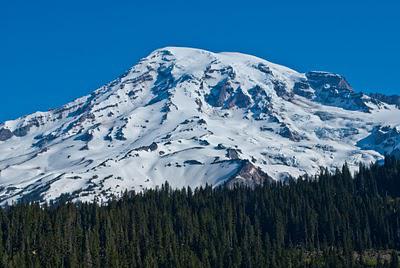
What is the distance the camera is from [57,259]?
626 feet

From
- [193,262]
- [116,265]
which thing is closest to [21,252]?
[116,265]

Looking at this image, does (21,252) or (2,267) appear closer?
→ (2,267)

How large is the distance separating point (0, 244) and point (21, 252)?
697 centimetres

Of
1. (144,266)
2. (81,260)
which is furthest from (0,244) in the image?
(144,266)

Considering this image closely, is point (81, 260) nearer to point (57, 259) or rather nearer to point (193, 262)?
point (57, 259)

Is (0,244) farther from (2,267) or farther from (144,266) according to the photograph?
(144,266)

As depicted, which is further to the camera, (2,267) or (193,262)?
(193,262)

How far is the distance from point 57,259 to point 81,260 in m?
9.59

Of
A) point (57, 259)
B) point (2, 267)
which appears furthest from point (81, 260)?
point (2, 267)

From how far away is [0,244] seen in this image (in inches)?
A: 7776

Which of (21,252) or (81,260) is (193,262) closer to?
(81,260)

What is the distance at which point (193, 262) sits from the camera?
200 meters

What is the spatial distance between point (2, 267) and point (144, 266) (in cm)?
3555

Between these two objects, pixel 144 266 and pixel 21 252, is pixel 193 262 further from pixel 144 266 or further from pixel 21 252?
pixel 21 252
